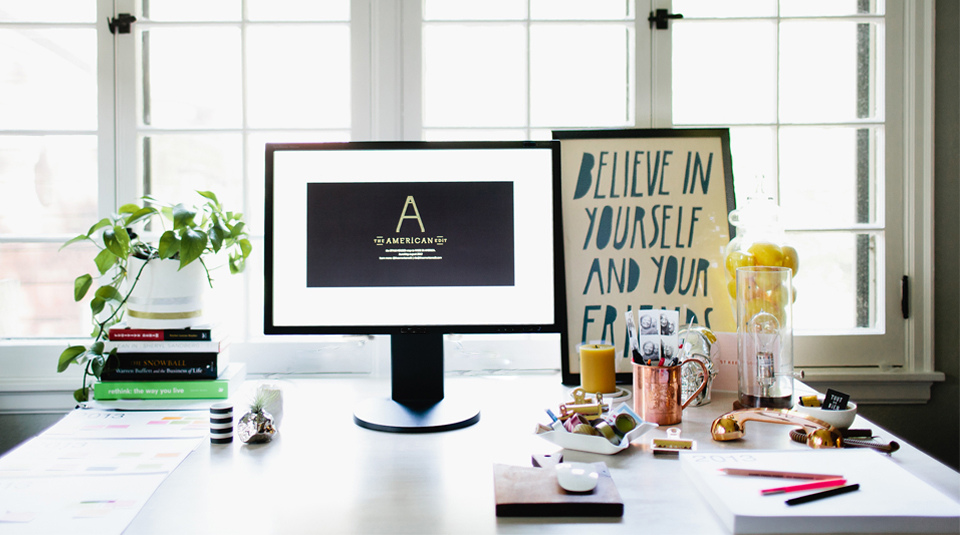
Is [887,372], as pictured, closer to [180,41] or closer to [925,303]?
[925,303]

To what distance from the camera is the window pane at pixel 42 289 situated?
152 cm

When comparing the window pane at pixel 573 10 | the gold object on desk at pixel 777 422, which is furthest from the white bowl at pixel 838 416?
the window pane at pixel 573 10

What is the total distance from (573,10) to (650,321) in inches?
34.3

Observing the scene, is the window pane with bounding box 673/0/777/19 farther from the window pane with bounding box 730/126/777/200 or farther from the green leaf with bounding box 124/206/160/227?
the green leaf with bounding box 124/206/160/227

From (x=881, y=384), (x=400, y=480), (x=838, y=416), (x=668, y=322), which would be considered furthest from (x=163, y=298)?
(x=881, y=384)

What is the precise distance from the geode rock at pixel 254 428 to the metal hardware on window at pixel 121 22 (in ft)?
3.79

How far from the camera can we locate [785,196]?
5.02ft

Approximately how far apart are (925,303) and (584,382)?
0.99 m

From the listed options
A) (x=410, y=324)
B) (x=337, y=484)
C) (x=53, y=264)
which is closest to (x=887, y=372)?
(x=410, y=324)

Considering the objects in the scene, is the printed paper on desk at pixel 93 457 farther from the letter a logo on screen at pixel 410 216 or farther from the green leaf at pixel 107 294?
the letter a logo on screen at pixel 410 216

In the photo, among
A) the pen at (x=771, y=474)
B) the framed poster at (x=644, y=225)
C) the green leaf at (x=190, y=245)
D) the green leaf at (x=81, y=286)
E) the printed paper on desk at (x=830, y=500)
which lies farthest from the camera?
the framed poster at (x=644, y=225)

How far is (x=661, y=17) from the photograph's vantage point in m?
1.49

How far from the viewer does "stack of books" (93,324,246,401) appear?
1.15 m

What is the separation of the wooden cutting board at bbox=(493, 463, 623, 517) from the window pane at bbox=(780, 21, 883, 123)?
1.25 meters
